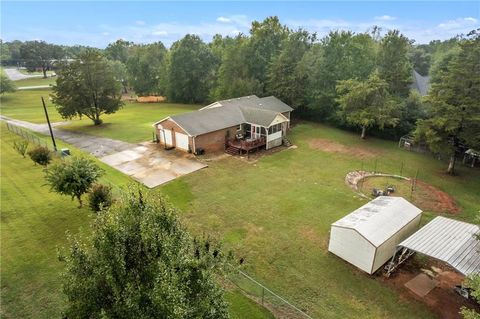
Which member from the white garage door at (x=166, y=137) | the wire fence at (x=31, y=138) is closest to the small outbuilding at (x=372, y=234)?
the white garage door at (x=166, y=137)

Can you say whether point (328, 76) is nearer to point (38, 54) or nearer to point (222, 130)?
point (222, 130)

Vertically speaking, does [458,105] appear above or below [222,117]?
above

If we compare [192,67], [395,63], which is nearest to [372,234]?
[395,63]

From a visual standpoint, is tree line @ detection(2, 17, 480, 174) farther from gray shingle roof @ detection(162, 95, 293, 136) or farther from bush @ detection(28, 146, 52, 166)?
bush @ detection(28, 146, 52, 166)

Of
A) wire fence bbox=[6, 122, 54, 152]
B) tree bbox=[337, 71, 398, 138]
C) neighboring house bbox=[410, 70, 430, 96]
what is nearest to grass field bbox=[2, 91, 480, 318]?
tree bbox=[337, 71, 398, 138]

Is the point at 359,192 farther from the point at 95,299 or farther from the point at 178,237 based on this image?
the point at 95,299

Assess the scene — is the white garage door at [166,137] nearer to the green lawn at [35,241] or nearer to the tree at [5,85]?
the green lawn at [35,241]

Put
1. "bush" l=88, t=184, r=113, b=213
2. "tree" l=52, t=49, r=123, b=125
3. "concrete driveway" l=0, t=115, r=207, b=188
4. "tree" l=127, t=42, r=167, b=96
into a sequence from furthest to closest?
"tree" l=127, t=42, r=167, b=96
"tree" l=52, t=49, r=123, b=125
"concrete driveway" l=0, t=115, r=207, b=188
"bush" l=88, t=184, r=113, b=213
